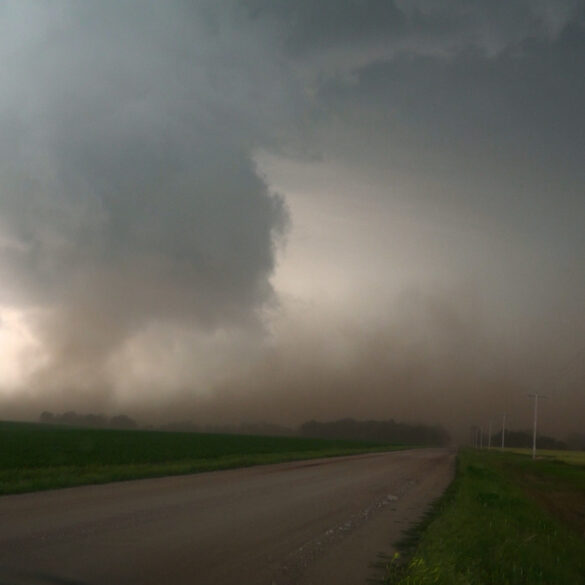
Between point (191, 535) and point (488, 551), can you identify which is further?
point (488, 551)

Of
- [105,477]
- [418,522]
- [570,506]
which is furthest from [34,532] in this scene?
[570,506]

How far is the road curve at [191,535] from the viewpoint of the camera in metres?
8.84

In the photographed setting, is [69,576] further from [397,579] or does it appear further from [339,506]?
[339,506]

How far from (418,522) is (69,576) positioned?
10.9 meters

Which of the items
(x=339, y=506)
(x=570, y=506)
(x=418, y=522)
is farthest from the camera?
(x=570, y=506)

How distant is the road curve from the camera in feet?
→ 29.0

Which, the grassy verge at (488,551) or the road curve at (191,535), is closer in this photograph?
the road curve at (191,535)

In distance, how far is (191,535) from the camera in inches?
469

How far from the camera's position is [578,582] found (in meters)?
12.0

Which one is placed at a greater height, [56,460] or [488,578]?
[488,578]

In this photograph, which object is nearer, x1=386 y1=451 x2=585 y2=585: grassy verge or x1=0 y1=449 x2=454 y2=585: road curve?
x1=0 y1=449 x2=454 y2=585: road curve

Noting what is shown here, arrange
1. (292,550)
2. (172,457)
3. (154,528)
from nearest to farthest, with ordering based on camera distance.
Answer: (292,550) → (154,528) → (172,457)

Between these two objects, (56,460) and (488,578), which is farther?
(56,460)

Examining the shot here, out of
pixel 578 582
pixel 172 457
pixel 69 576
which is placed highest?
pixel 69 576
